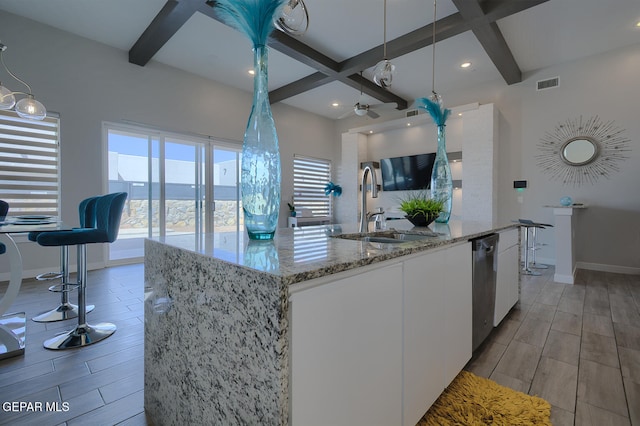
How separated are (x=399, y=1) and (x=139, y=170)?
4477mm

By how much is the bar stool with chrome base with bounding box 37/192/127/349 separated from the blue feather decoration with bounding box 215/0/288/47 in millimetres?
1866

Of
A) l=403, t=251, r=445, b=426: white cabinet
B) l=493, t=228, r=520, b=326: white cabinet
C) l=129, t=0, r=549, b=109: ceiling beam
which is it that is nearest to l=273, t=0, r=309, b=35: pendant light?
l=129, t=0, r=549, b=109: ceiling beam

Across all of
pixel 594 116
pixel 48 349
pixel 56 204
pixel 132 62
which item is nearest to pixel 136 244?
pixel 56 204

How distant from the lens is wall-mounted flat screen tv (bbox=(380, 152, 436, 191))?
592cm

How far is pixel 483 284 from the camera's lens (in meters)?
1.81

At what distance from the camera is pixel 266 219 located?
1203mm

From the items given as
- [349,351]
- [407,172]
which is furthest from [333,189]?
[349,351]

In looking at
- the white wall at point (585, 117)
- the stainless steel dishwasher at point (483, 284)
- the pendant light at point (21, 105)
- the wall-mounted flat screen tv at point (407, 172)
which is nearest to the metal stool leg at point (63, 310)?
the pendant light at point (21, 105)

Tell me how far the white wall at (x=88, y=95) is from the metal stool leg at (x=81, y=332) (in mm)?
2455

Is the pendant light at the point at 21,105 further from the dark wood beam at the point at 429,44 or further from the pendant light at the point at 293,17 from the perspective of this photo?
the dark wood beam at the point at 429,44

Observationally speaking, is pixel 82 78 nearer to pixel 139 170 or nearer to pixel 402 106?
pixel 139 170

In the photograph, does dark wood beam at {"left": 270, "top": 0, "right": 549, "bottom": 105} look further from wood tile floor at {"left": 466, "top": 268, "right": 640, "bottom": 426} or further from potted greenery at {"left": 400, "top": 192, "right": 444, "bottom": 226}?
wood tile floor at {"left": 466, "top": 268, "right": 640, "bottom": 426}

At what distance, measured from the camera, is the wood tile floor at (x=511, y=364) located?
1.36 metres

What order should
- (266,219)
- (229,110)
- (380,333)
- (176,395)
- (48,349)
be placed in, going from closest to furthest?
(380,333) < (176,395) < (266,219) < (48,349) < (229,110)
